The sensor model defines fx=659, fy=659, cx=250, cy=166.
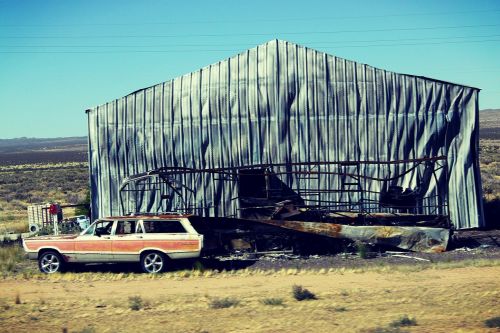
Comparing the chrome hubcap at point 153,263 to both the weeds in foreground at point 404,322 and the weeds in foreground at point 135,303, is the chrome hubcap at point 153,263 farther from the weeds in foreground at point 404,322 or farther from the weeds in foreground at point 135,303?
the weeds in foreground at point 404,322

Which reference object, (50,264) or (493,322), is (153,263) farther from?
(493,322)

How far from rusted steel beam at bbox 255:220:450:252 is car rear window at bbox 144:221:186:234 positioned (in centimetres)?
320

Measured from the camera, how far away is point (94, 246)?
17297 mm

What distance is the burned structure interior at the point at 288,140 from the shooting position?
2086 cm

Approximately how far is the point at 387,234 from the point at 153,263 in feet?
21.9

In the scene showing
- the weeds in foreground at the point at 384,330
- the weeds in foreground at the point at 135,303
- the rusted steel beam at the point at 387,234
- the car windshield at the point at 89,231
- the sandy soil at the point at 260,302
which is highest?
the car windshield at the point at 89,231

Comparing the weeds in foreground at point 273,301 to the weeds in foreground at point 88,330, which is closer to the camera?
the weeds in foreground at point 88,330

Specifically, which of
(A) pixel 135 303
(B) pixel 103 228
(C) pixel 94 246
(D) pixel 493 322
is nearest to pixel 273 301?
(A) pixel 135 303

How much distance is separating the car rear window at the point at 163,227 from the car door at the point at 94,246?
3.26 feet

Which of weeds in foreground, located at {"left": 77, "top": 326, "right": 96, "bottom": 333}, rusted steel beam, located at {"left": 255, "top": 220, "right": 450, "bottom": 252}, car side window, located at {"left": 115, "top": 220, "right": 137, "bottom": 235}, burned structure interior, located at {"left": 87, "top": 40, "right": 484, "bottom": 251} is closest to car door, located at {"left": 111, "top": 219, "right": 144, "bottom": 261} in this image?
car side window, located at {"left": 115, "top": 220, "right": 137, "bottom": 235}

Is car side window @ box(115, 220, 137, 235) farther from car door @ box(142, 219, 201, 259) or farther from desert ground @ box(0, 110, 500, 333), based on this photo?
desert ground @ box(0, 110, 500, 333)

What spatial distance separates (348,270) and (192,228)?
412cm

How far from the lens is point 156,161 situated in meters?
21.7

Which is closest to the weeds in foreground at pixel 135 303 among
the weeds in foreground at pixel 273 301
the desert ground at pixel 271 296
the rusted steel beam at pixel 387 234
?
the desert ground at pixel 271 296
